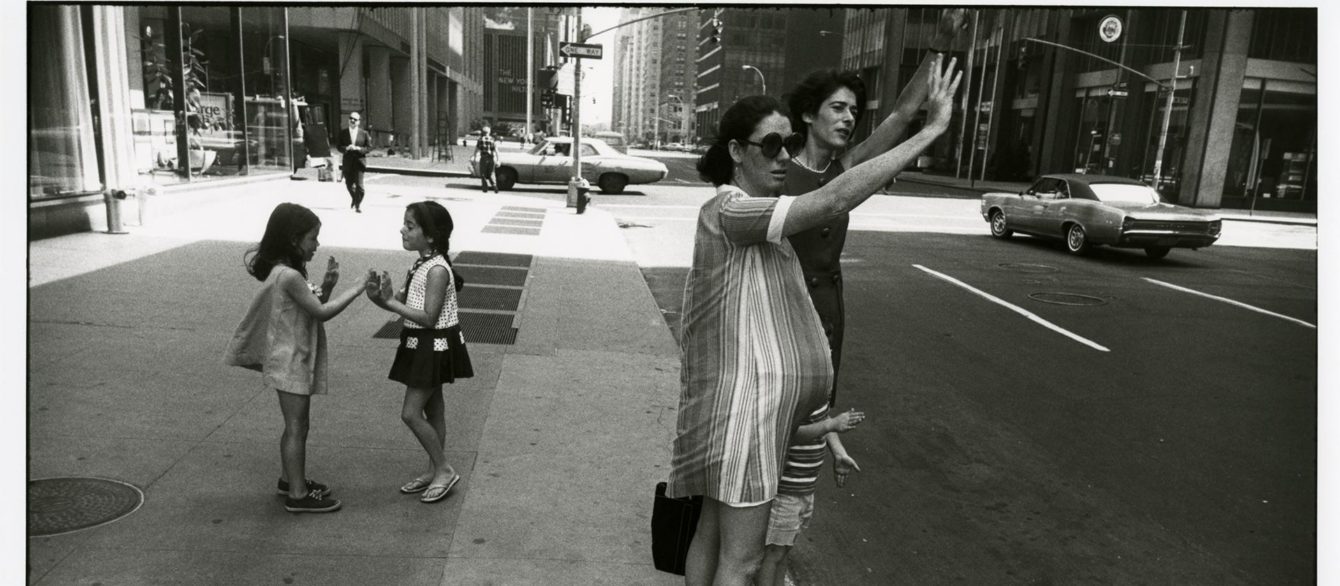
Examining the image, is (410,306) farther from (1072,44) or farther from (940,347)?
(1072,44)

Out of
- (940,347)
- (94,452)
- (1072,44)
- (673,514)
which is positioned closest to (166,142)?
(94,452)

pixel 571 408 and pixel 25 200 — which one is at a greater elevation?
pixel 25 200

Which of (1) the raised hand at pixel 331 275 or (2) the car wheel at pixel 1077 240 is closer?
(1) the raised hand at pixel 331 275

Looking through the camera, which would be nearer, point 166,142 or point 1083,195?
point 166,142

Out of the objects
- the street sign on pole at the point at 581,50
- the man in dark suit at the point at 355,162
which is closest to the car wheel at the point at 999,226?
the street sign on pole at the point at 581,50

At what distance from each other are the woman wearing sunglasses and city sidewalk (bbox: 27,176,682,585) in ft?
3.83

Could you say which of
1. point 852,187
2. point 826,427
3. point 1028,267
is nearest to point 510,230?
point 1028,267

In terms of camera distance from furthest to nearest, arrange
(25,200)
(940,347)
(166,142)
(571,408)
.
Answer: (166,142) → (940,347) → (571,408) → (25,200)

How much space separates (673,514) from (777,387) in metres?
0.62

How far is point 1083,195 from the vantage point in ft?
49.7

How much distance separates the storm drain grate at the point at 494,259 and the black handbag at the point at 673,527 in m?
8.31

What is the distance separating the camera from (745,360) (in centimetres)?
221

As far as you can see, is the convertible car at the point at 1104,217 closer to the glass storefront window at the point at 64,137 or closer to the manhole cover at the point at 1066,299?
the manhole cover at the point at 1066,299

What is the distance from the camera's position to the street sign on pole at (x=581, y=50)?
13.6 metres
